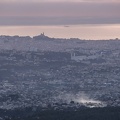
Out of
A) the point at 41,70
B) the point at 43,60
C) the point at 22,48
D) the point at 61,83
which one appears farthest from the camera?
the point at 22,48

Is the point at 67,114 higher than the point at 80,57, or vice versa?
the point at 80,57

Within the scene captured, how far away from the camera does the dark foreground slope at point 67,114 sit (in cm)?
3562

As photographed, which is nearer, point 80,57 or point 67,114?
point 67,114

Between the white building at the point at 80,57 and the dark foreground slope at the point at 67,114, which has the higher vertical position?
the white building at the point at 80,57

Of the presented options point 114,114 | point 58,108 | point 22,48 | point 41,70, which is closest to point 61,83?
point 41,70

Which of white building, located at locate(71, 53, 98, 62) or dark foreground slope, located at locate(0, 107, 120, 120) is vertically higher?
white building, located at locate(71, 53, 98, 62)

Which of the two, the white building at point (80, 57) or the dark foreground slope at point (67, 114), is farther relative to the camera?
the white building at point (80, 57)

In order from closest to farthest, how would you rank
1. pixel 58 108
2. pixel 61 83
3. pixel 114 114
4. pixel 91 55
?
pixel 114 114, pixel 58 108, pixel 61 83, pixel 91 55

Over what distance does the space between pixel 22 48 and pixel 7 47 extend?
147 centimetres

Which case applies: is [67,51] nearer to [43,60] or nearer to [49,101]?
[43,60]

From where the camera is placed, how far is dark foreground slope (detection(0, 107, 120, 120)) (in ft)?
117

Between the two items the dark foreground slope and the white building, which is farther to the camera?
the white building

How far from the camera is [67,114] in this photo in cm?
3672

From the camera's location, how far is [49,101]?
42625 mm
